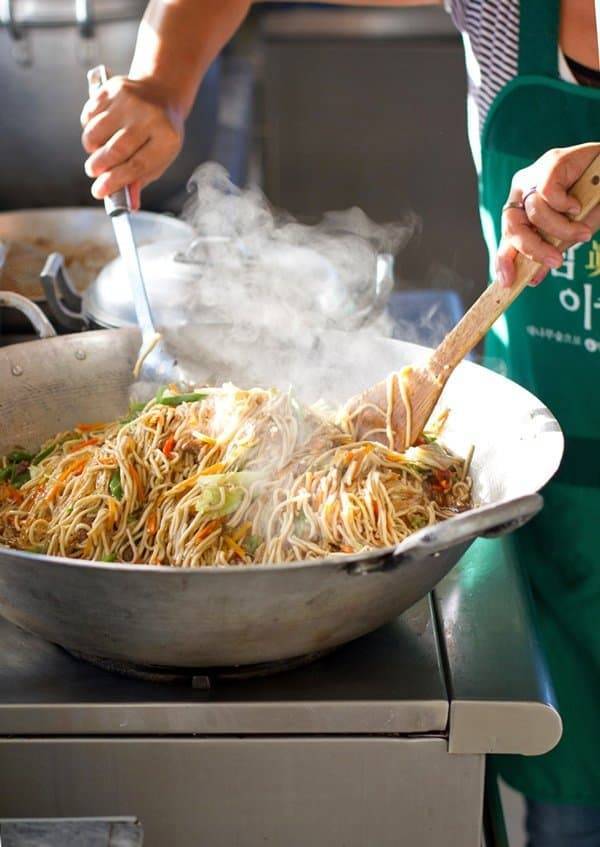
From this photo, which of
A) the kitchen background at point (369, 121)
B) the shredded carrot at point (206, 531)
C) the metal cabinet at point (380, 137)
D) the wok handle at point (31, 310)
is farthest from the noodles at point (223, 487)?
the metal cabinet at point (380, 137)

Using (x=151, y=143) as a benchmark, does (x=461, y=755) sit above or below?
below

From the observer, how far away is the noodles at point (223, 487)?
1343mm

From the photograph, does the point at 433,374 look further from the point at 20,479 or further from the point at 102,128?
the point at 102,128

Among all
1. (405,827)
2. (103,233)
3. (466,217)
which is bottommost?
(466,217)

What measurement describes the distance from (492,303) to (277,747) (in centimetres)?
64

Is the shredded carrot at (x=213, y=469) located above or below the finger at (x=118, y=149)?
below

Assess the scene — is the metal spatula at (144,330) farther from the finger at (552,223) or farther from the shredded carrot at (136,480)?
the finger at (552,223)

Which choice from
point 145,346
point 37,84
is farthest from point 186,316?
point 37,84

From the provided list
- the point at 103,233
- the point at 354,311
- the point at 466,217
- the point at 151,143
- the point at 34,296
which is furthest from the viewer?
the point at 466,217

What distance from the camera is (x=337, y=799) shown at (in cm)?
125

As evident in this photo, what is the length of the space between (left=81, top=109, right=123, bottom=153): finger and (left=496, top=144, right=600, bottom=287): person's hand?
2.32 feet

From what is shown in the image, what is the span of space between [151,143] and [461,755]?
111cm

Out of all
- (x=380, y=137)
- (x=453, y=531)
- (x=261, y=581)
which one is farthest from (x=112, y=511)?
(x=380, y=137)

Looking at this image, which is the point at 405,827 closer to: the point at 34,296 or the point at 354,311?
the point at 354,311
